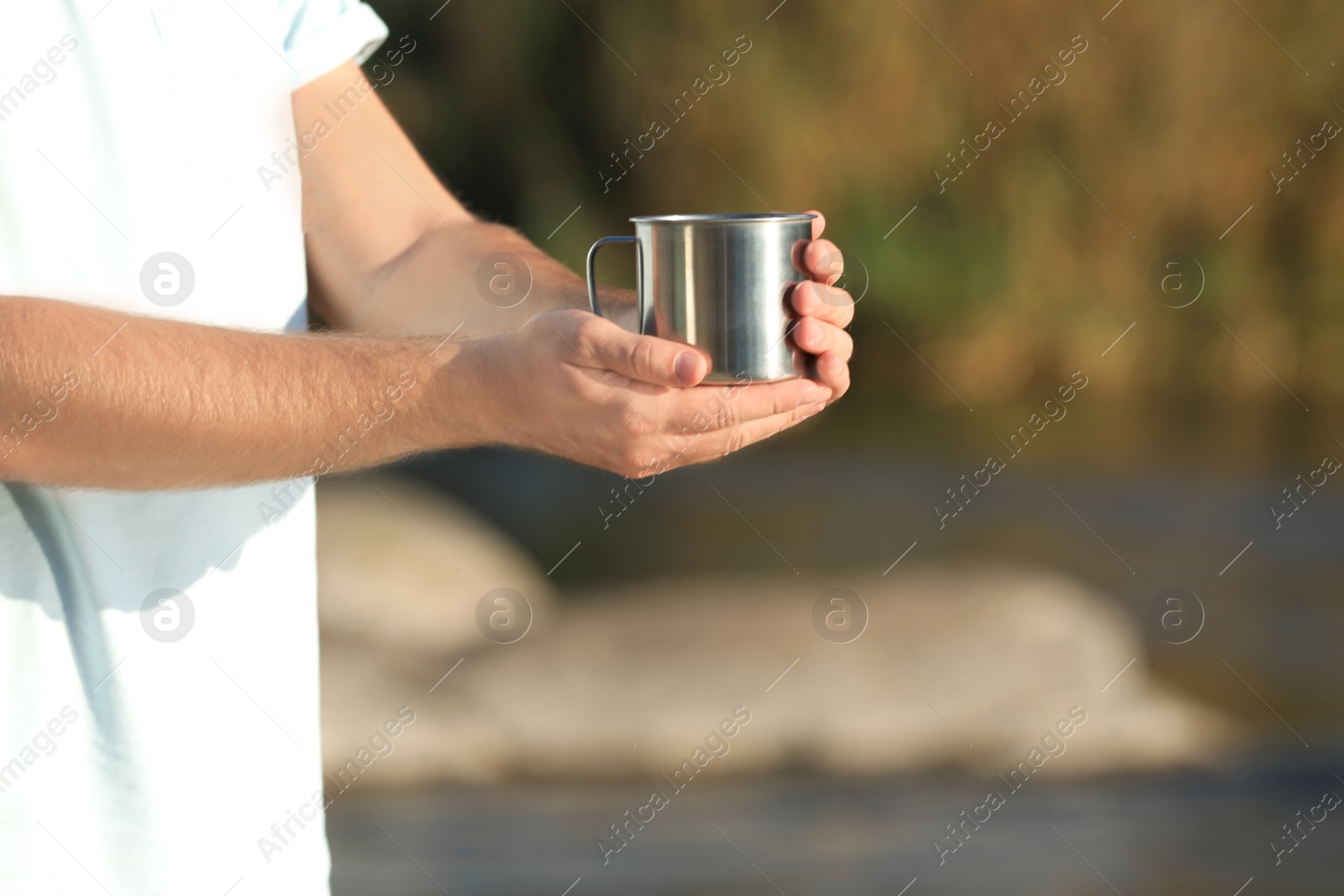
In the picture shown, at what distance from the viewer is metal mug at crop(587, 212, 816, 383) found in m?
1.41

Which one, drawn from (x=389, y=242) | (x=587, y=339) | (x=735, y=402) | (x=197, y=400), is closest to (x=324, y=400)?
(x=197, y=400)

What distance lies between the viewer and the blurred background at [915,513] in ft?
13.4

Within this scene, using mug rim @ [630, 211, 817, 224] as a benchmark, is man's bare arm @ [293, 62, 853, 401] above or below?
below

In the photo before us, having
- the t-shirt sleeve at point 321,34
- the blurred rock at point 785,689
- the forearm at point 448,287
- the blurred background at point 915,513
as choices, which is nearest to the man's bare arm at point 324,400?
the forearm at point 448,287

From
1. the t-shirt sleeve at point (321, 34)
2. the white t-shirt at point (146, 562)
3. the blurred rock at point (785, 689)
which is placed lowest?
the blurred rock at point (785, 689)

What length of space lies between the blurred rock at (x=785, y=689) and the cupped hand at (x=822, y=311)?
10.2ft

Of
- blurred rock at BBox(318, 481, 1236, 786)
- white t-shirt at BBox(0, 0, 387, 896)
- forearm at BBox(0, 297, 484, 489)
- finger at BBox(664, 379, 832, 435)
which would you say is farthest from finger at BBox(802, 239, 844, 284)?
blurred rock at BBox(318, 481, 1236, 786)

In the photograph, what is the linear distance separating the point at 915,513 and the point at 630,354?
19.4 feet

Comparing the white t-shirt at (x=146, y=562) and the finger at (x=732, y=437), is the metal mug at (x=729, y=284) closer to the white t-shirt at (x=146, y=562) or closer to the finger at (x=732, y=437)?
the finger at (x=732, y=437)

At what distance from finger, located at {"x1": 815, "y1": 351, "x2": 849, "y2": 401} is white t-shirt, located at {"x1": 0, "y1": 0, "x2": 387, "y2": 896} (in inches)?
22.3

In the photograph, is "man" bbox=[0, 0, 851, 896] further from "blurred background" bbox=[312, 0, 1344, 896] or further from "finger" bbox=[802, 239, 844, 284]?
"blurred background" bbox=[312, 0, 1344, 896]

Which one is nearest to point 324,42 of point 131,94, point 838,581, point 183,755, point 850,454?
point 131,94

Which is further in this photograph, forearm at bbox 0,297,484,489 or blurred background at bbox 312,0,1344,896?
blurred background at bbox 312,0,1344,896

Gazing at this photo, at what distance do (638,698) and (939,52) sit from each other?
17.0ft
